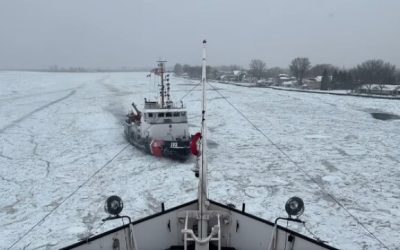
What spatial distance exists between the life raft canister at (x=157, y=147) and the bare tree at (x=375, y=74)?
53.1 metres

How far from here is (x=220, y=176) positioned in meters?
12.6

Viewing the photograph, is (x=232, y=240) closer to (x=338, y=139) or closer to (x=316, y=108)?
(x=338, y=139)

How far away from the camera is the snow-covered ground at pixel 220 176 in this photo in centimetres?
880

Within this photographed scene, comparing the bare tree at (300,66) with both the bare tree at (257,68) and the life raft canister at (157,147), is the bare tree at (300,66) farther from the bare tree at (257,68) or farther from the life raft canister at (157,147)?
the life raft canister at (157,147)

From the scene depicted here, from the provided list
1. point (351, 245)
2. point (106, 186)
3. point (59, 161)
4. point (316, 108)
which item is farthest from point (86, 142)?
point (316, 108)

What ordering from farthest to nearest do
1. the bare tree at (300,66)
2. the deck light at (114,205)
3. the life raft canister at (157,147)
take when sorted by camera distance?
the bare tree at (300,66), the life raft canister at (157,147), the deck light at (114,205)

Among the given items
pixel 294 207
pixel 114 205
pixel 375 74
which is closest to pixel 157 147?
pixel 114 205

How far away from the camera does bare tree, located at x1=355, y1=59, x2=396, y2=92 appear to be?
59.4 meters

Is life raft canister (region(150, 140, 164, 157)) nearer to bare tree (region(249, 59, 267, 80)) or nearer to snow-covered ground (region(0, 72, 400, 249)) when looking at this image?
snow-covered ground (region(0, 72, 400, 249))

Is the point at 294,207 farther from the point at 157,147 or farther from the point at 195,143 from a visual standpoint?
the point at 157,147

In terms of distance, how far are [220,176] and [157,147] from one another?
3760 mm

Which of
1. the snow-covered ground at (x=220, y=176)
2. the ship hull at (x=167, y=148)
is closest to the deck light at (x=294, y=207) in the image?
the snow-covered ground at (x=220, y=176)

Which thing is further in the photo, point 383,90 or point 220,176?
point 383,90

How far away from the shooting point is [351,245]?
784 cm
